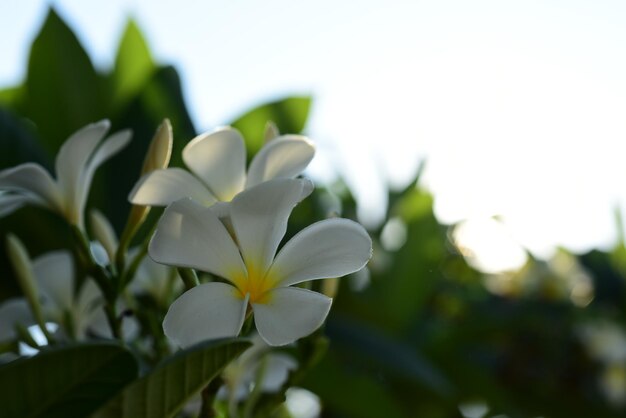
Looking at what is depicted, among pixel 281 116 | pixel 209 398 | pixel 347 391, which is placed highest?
pixel 209 398

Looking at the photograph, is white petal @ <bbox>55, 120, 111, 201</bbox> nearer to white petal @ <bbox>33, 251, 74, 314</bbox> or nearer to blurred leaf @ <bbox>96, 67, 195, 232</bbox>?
white petal @ <bbox>33, 251, 74, 314</bbox>

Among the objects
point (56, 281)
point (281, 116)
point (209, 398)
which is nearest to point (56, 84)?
point (281, 116)

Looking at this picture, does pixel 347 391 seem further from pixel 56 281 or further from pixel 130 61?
pixel 130 61

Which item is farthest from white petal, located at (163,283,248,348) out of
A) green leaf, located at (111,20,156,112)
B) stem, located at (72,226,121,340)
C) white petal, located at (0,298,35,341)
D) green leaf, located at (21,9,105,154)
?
green leaf, located at (111,20,156,112)

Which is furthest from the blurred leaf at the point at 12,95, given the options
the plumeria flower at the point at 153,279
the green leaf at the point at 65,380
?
the green leaf at the point at 65,380

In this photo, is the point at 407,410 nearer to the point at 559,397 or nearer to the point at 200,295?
the point at 559,397

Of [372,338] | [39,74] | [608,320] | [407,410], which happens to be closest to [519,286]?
[608,320]

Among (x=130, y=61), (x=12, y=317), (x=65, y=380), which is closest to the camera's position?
(x=65, y=380)
